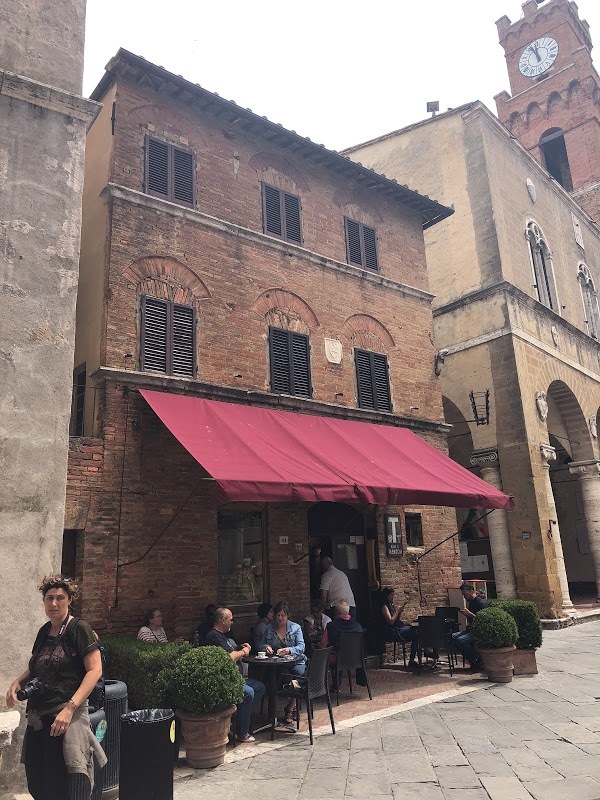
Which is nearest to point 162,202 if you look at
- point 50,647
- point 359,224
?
point 359,224

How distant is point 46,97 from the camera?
727 cm

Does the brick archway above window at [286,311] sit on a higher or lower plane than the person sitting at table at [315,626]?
higher

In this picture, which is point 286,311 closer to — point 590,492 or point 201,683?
point 201,683

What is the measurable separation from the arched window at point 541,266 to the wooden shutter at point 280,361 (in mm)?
10692

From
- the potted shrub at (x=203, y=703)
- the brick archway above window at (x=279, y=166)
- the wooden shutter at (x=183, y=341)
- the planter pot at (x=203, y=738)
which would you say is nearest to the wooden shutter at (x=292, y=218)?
the brick archway above window at (x=279, y=166)

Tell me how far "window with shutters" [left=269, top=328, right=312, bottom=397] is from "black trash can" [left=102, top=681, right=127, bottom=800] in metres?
6.08

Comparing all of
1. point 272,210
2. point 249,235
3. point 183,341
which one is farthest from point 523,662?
point 272,210

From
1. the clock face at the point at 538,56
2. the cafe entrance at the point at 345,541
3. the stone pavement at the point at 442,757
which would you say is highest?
the clock face at the point at 538,56

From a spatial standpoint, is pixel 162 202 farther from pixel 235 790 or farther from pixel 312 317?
pixel 235 790

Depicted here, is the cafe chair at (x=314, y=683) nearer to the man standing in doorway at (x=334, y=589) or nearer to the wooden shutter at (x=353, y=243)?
the man standing in doorway at (x=334, y=589)

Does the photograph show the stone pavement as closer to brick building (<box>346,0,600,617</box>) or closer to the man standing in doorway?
the man standing in doorway

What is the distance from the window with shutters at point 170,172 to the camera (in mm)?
10273

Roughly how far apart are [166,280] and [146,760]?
7074 millimetres

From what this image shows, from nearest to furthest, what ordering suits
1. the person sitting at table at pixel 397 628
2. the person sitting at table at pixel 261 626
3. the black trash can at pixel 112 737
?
the black trash can at pixel 112 737 < the person sitting at table at pixel 261 626 < the person sitting at table at pixel 397 628
